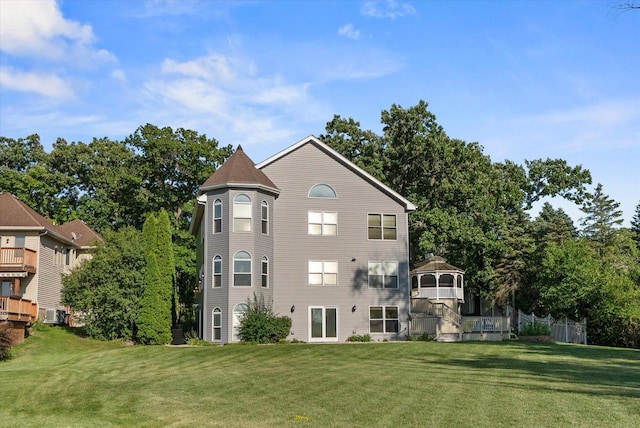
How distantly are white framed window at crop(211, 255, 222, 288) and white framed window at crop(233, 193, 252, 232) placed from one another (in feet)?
5.48

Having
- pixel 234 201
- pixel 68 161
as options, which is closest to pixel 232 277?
pixel 234 201

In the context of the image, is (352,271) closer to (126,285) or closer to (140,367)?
(126,285)

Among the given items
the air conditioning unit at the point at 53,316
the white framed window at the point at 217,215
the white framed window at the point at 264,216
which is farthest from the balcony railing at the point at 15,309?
the white framed window at the point at 264,216

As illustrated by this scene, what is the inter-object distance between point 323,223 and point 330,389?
67.0 feet

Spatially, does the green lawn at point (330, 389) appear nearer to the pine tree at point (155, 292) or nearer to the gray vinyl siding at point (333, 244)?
the pine tree at point (155, 292)

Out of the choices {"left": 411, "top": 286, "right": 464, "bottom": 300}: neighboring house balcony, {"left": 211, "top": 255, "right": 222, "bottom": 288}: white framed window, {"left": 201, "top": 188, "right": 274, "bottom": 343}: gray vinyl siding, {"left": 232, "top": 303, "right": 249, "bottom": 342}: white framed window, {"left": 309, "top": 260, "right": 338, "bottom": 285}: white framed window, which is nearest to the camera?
{"left": 232, "top": 303, "right": 249, "bottom": 342}: white framed window

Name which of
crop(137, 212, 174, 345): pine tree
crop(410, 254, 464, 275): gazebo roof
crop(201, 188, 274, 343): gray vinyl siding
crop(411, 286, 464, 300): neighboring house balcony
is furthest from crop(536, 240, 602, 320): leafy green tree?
crop(137, 212, 174, 345): pine tree

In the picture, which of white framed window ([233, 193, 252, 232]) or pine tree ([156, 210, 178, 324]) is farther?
pine tree ([156, 210, 178, 324])

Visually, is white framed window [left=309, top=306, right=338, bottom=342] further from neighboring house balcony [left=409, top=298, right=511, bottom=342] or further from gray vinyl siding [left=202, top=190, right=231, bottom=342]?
gray vinyl siding [left=202, top=190, right=231, bottom=342]

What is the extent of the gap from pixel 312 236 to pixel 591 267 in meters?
→ 16.5

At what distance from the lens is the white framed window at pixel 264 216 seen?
111ft

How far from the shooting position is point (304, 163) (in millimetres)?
35688

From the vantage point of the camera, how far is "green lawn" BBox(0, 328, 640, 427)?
12.1 m

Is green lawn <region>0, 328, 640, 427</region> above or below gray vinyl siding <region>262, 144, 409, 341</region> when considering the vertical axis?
below
